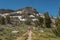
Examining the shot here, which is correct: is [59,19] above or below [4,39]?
above

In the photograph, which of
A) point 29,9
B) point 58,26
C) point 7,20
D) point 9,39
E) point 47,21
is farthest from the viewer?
point 29,9

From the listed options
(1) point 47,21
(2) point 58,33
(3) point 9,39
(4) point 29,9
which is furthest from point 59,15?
(4) point 29,9

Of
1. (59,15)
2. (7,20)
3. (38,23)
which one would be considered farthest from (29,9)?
(59,15)

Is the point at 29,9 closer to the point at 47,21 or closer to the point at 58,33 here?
the point at 47,21

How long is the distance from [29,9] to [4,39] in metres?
157

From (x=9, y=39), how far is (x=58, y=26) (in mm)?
13331

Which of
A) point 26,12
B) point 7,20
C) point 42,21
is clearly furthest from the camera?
point 26,12

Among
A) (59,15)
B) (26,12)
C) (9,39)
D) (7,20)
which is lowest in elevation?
(9,39)

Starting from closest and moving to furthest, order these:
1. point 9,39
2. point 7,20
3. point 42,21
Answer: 1. point 9,39
2. point 42,21
3. point 7,20

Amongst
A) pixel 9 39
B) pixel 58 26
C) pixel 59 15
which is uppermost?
pixel 59 15

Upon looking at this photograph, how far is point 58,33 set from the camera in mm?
41812

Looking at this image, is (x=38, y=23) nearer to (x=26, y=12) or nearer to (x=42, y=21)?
(x=42, y=21)

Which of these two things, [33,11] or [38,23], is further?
[33,11]

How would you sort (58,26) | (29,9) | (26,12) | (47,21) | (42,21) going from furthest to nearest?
(29,9) → (26,12) → (42,21) → (47,21) → (58,26)
